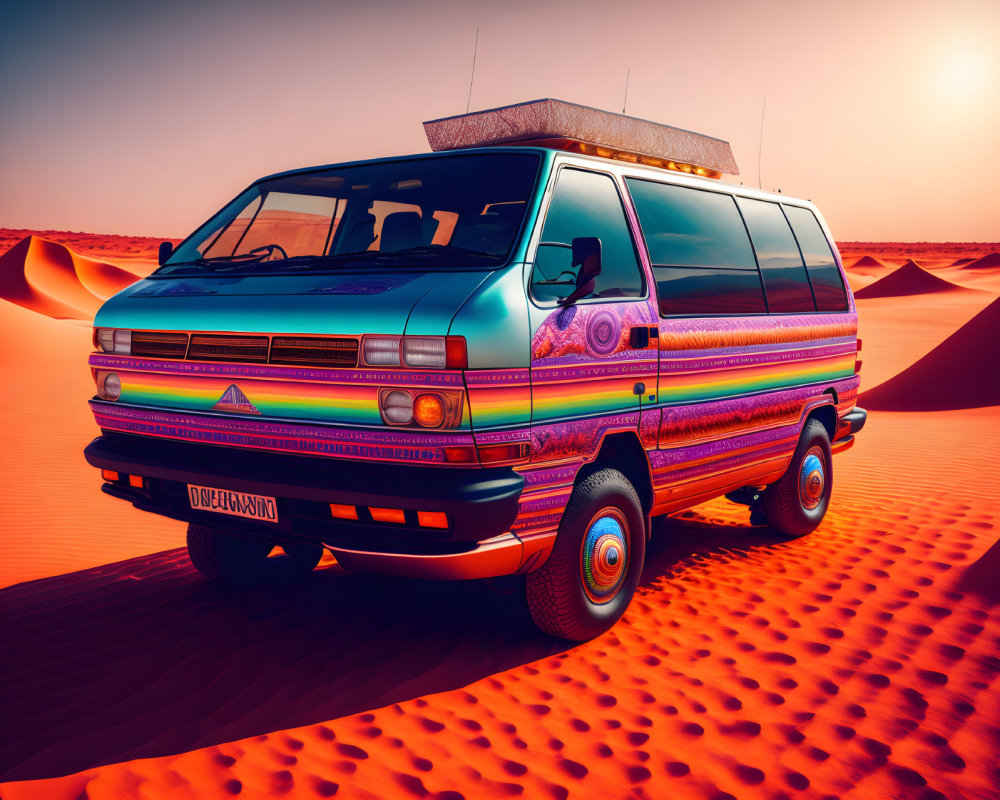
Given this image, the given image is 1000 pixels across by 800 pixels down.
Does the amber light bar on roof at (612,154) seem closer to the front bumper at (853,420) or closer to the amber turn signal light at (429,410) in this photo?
the amber turn signal light at (429,410)

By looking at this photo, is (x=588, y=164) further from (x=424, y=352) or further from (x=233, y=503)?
(x=233, y=503)

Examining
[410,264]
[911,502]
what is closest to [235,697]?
[410,264]

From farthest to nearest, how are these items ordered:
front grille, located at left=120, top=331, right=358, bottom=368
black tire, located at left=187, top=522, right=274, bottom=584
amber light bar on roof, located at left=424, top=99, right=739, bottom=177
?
black tire, located at left=187, top=522, right=274, bottom=584
amber light bar on roof, located at left=424, top=99, right=739, bottom=177
front grille, located at left=120, top=331, right=358, bottom=368

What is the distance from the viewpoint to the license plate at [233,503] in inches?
144

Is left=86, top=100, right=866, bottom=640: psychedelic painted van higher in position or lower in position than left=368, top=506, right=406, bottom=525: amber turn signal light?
higher

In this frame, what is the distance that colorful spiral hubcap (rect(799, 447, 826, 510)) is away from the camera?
661cm

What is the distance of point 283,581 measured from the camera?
17.8 feet

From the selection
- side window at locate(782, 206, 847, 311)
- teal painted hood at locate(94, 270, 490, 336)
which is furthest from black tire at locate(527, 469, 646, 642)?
side window at locate(782, 206, 847, 311)

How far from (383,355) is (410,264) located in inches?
24.4

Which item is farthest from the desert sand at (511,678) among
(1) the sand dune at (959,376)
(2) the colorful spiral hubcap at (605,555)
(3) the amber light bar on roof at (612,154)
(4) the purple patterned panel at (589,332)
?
(1) the sand dune at (959,376)

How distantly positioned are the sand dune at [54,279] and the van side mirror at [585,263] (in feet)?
101

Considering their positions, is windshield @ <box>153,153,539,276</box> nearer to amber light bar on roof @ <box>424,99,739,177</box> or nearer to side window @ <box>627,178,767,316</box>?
amber light bar on roof @ <box>424,99,739,177</box>

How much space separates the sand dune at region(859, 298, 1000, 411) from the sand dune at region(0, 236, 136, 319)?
89.7 feet

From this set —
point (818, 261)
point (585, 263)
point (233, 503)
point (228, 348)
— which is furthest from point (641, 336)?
point (818, 261)
